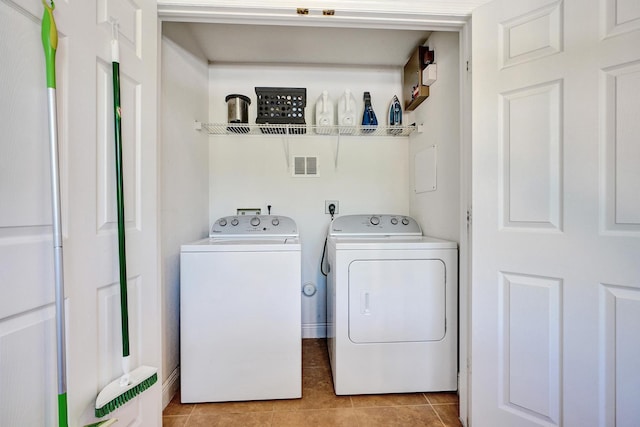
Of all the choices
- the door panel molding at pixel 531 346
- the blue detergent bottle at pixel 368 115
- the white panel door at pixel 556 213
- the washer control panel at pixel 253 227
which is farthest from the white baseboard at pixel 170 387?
the blue detergent bottle at pixel 368 115

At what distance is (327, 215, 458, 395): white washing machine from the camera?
1521 millimetres

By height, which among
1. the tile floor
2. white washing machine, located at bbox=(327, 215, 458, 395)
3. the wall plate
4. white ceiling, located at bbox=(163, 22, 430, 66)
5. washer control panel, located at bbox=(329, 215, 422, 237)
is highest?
white ceiling, located at bbox=(163, 22, 430, 66)

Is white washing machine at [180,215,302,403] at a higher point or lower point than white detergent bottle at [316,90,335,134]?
lower

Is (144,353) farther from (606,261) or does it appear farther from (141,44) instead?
(606,261)

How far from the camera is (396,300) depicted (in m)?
1.53

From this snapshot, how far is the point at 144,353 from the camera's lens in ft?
3.54

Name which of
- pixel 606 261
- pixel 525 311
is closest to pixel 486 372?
pixel 525 311

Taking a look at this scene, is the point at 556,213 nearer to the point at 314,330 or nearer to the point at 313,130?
the point at 313,130

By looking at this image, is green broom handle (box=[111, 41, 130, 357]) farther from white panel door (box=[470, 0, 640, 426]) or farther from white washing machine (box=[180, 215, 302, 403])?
white panel door (box=[470, 0, 640, 426])

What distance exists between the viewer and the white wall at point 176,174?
5.01ft

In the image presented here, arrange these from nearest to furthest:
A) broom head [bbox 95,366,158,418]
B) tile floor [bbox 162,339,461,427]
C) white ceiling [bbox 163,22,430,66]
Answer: broom head [bbox 95,366,158,418] → tile floor [bbox 162,339,461,427] → white ceiling [bbox 163,22,430,66]

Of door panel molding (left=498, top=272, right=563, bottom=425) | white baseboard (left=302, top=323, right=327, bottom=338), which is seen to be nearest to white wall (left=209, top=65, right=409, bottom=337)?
white baseboard (left=302, top=323, right=327, bottom=338)

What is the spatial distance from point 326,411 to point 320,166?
5.71 feet

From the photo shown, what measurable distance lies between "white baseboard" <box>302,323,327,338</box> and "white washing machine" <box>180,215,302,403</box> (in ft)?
2.57
